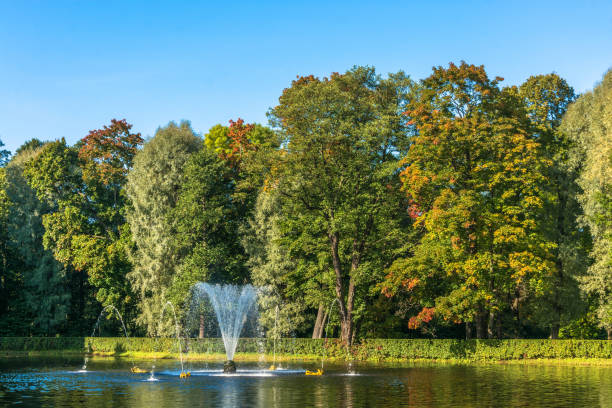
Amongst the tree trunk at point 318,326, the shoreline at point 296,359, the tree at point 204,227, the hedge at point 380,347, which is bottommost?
the shoreline at point 296,359

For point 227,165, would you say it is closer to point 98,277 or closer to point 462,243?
point 98,277

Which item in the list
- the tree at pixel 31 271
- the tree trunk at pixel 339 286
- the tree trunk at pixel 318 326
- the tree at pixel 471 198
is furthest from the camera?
the tree at pixel 31 271

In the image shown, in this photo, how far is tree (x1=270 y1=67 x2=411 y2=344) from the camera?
51.5 meters

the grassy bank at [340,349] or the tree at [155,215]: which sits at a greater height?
the tree at [155,215]

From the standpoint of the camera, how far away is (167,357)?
181 ft

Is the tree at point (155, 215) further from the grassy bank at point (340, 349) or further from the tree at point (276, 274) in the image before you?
the tree at point (276, 274)

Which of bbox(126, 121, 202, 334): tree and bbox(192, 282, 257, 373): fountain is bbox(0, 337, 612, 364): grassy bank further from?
bbox(126, 121, 202, 334): tree

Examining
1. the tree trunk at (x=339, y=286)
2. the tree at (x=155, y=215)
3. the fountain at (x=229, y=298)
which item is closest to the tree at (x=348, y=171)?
the tree trunk at (x=339, y=286)

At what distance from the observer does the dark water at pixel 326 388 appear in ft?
71.7

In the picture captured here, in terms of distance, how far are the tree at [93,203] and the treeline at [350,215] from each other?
21 centimetres

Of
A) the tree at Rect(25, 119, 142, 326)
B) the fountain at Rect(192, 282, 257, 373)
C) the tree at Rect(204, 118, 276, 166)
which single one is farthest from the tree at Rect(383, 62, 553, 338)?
the tree at Rect(25, 119, 142, 326)

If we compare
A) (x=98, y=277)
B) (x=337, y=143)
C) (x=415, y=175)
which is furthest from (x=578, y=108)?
(x=98, y=277)

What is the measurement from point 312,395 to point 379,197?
1201 inches

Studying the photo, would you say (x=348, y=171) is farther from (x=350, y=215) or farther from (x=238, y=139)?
(x=238, y=139)
